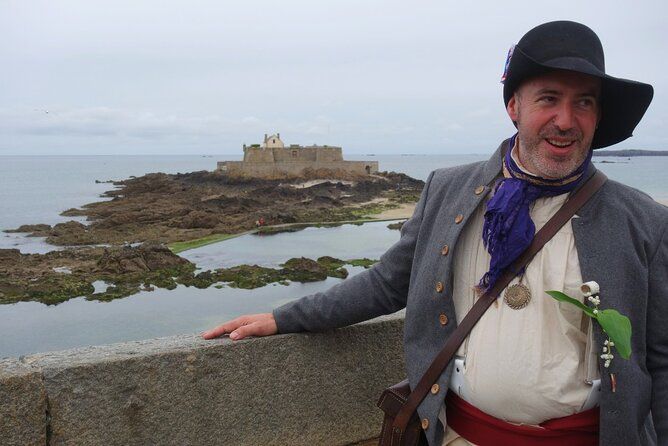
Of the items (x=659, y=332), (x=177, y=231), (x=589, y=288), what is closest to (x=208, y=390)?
(x=589, y=288)

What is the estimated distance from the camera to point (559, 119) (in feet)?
6.04

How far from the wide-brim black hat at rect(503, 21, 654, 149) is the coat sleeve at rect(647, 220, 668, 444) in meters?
0.39

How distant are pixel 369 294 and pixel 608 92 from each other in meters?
1.05

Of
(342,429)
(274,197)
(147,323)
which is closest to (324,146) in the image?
(274,197)

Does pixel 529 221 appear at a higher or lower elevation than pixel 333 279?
higher

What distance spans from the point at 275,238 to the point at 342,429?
2606 cm

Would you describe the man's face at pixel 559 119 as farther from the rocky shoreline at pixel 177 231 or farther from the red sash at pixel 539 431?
the rocky shoreline at pixel 177 231

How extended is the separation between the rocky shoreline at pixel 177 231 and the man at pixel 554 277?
1696 centimetres

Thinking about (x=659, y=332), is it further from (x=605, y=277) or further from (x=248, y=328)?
(x=248, y=328)

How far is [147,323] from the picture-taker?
631 inches

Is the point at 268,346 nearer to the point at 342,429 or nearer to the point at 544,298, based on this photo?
the point at 342,429

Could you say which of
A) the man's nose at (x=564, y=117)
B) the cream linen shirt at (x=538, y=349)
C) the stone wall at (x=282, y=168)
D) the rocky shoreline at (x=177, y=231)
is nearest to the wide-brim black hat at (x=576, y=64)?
the man's nose at (x=564, y=117)

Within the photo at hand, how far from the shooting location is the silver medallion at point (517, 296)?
186cm

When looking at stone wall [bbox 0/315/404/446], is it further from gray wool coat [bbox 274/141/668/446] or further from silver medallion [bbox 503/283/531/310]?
silver medallion [bbox 503/283/531/310]
